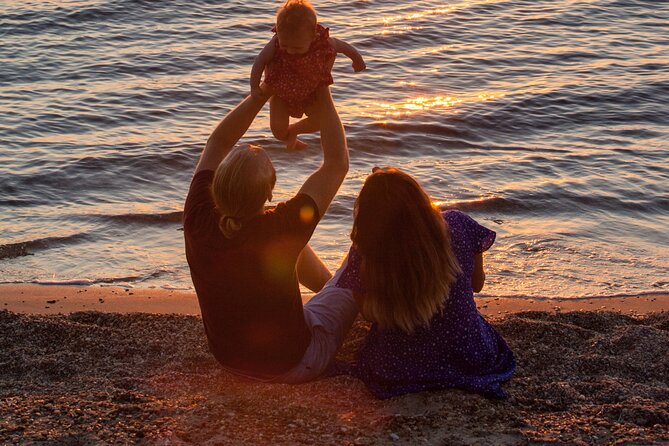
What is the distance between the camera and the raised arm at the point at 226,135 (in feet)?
15.2

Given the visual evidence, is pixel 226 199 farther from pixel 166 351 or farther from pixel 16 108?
pixel 16 108

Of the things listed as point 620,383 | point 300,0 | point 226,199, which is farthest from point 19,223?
point 620,383

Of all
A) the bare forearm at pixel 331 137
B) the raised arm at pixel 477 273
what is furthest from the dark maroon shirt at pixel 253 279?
the raised arm at pixel 477 273

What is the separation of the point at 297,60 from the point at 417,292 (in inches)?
62.2

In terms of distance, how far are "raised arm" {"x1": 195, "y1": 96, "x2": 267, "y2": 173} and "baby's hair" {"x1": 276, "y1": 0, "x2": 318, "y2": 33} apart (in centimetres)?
41

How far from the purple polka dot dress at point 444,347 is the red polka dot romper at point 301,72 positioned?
42.4 inches

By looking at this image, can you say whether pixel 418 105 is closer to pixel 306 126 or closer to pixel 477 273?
pixel 306 126

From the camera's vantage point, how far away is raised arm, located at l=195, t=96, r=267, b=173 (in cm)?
464

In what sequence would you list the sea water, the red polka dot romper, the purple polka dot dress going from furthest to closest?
1. the sea water
2. the red polka dot romper
3. the purple polka dot dress

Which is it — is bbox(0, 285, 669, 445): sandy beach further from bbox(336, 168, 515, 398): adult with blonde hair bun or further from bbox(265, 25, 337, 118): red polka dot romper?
bbox(265, 25, 337, 118): red polka dot romper

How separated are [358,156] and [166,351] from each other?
5.71 metres

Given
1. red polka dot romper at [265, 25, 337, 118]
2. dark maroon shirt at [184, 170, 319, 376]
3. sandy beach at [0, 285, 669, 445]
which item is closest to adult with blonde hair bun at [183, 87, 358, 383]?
dark maroon shirt at [184, 170, 319, 376]

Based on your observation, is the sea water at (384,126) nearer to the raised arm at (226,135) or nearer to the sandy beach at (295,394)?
the sandy beach at (295,394)

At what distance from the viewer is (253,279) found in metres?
4.20
